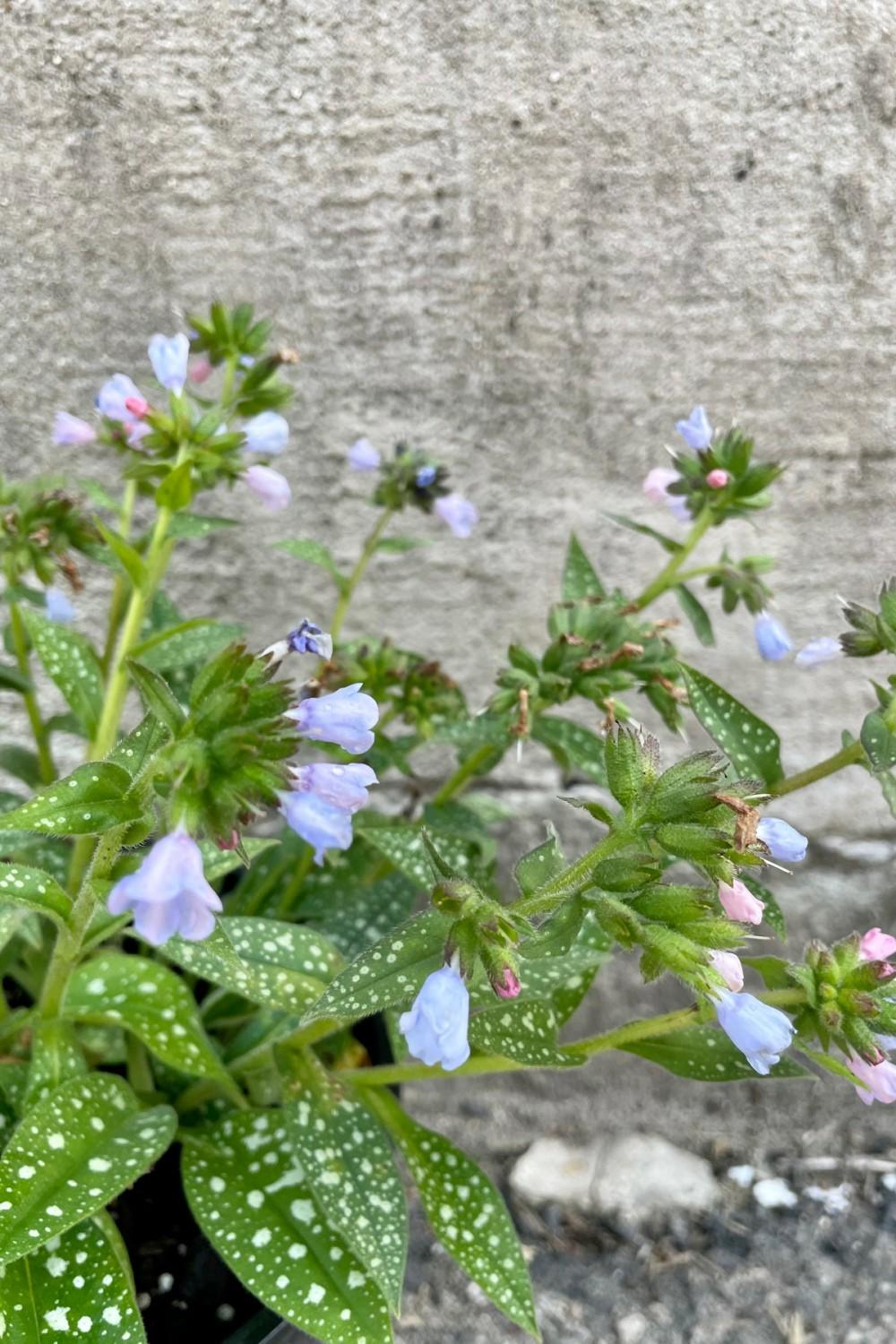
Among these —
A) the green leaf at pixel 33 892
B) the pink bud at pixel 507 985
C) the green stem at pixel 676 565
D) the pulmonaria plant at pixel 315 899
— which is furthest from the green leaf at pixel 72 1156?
the green stem at pixel 676 565

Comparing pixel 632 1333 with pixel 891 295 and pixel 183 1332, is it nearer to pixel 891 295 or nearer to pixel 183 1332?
pixel 183 1332

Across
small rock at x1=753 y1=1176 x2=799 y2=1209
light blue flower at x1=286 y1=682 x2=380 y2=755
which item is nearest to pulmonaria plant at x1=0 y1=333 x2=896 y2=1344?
light blue flower at x1=286 y1=682 x2=380 y2=755

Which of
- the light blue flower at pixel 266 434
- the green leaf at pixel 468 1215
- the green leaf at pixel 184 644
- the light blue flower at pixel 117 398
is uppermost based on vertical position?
the light blue flower at pixel 117 398

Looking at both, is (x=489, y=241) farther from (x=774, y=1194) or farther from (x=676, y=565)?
Result: (x=774, y=1194)

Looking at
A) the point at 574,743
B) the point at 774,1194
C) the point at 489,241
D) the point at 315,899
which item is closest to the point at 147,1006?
the point at 315,899

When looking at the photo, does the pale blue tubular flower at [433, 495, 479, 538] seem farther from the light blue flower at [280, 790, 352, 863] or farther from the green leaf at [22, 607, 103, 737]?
the light blue flower at [280, 790, 352, 863]

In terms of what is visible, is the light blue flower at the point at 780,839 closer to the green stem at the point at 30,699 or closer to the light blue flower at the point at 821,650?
the light blue flower at the point at 821,650
